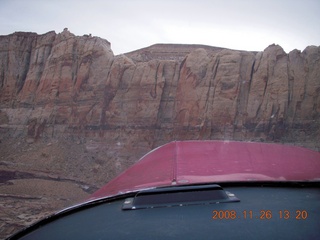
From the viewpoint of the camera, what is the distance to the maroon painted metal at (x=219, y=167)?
2.45 meters

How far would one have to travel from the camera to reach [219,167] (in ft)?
9.65

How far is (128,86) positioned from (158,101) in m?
3.19

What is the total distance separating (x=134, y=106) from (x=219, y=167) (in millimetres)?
24079

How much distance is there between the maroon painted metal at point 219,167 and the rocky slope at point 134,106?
17.2 m

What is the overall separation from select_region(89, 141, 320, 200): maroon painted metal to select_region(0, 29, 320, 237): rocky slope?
675 inches

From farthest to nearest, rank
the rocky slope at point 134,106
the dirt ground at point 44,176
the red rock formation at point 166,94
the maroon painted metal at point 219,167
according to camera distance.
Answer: the red rock formation at point 166,94 < the rocky slope at point 134,106 < the dirt ground at point 44,176 < the maroon painted metal at point 219,167

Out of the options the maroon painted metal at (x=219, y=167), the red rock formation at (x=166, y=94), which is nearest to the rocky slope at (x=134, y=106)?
the red rock formation at (x=166, y=94)

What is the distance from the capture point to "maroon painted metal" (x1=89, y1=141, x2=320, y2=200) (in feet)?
8.04
